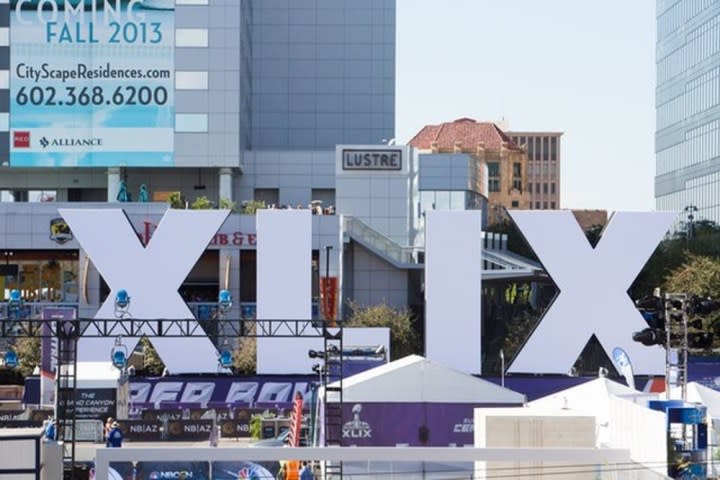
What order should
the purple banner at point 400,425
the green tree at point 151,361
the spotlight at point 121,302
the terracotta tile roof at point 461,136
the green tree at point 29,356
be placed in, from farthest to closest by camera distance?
1. the terracotta tile roof at point 461,136
2. the green tree at point 29,356
3. the green tree at point 151,361
4. the spotlight at point 121,302
5. the purple banner at point 400,425

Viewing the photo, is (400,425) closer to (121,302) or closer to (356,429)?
(356,429)

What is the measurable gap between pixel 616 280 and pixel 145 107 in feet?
77.8

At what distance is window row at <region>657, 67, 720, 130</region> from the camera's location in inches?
4023

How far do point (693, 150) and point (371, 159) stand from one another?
4239 cm

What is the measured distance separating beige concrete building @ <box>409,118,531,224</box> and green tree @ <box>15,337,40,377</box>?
326 feet

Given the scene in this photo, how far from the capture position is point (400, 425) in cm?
3912

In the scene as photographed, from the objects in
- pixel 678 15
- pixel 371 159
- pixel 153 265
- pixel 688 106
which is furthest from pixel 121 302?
pixel 678 15

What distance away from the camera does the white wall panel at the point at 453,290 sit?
5431 cm

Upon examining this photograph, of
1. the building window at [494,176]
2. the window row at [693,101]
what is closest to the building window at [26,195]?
the window row at [693,101]

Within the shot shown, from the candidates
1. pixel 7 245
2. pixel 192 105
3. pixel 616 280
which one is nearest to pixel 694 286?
A: pixel 616 280

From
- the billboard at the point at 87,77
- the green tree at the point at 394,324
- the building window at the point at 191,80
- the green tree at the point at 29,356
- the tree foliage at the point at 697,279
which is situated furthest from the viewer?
the building window at the point at 191,80

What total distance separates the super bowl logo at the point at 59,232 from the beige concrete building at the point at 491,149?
308 feet

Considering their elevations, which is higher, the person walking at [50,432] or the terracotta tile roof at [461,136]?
A: the terracotta tile roof at [461,136]

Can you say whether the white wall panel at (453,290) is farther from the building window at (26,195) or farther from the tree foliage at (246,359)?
the building window at (26,195)
